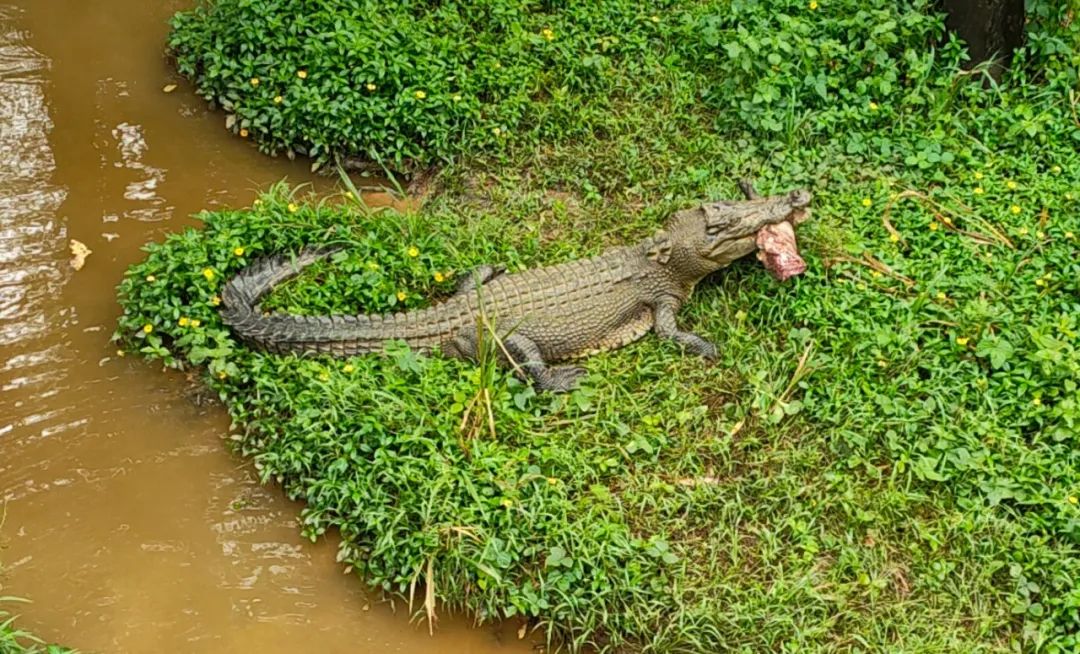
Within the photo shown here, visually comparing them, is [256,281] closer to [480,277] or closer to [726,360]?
[480,277]

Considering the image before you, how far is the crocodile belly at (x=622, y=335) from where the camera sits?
6145 millimetres

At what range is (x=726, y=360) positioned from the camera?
5953 millimetres

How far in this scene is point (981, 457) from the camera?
17.5ft

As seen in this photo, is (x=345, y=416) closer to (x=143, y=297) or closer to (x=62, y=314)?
(x=143, y=297)

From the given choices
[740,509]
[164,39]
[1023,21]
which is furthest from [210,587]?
[1023,21]

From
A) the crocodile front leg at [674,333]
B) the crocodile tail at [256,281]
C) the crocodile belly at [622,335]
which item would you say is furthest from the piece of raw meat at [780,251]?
the crocodile tail at [256,281]

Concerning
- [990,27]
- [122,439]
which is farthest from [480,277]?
[990,27]

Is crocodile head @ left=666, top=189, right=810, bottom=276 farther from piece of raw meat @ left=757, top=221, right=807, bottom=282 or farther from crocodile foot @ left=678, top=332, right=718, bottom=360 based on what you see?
crocodile foot @ left=678, top=332, right=718, bottom=360

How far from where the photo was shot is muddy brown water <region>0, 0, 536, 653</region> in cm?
501

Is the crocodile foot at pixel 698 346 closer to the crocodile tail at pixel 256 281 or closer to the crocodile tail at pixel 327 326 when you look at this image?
the crocodile tail at pixel 327 326

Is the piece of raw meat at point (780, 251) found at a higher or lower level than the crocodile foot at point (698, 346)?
higher

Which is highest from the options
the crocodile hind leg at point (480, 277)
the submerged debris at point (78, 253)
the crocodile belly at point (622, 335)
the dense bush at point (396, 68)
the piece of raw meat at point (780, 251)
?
the dense bush at point (396, 68)

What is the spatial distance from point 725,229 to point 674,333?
69 centimetres

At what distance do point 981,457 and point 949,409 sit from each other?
33cm
